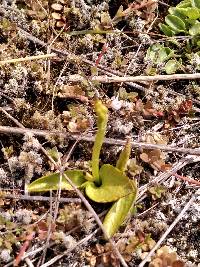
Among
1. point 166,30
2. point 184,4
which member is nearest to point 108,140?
point 166,30

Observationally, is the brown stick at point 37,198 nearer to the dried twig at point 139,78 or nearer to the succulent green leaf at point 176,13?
the dried twig at point 139,78

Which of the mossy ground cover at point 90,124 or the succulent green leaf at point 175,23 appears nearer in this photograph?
the mossy ground cover at point 90,124

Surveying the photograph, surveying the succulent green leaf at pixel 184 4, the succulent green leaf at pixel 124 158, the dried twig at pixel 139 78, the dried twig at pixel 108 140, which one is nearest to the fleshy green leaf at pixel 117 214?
the succulent green leaf at pixel 124 158

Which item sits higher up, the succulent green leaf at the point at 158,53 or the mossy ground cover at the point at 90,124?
the succulent green leaf at the point at 158,53

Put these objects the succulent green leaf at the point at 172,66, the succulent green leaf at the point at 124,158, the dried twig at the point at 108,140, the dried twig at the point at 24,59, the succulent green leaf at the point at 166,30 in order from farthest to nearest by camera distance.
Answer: the succulent green leaf at the point at 166,30 < the succulent green leaf at the point at 172,66 < the dried twig at the point at 24,59 < the dried twig at the point at 108,140 < the succulent green leaf at the point at 124,158

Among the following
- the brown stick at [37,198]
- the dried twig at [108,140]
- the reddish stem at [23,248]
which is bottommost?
the reddish stem at [23,248]

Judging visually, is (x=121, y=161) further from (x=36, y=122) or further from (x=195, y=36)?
(x=195, y=36)

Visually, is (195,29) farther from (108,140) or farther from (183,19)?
(108,140)

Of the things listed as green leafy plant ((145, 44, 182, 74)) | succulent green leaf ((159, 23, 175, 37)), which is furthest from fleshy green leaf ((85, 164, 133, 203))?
succulent green leaf ((159, 23, 175, 37))

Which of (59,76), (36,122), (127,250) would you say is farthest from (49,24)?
(127,250)
